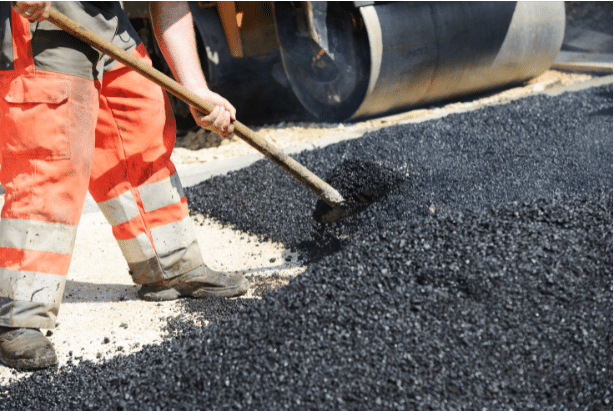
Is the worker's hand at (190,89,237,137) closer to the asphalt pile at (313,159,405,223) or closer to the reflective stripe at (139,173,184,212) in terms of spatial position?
the reflective stripe at (139,173,184,212)

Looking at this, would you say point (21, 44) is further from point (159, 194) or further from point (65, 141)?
point (159, 194)

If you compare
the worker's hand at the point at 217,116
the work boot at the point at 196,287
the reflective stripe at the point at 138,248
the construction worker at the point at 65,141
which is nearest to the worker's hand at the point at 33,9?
the construction worker at the point at 65,141

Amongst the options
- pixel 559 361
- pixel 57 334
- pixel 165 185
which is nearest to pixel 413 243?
pixel 559 361

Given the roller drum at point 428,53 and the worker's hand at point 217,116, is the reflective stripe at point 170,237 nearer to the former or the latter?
the worker's hand at point 217,116

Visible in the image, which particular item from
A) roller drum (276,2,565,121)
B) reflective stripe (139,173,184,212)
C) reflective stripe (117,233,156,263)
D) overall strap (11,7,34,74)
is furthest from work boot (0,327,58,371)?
roller drum (276,2,565,121)

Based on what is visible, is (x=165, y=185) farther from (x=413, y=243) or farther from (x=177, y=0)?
(x=413, y=243)

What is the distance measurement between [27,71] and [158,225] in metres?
0.78

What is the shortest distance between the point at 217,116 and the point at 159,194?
43 centimetres

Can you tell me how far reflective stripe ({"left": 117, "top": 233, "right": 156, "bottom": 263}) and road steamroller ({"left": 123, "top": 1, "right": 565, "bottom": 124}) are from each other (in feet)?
8.66

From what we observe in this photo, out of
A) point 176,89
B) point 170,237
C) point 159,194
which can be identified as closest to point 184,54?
point 176,89

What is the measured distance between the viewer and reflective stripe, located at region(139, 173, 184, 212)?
2246mm

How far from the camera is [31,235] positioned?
1841 millimetres

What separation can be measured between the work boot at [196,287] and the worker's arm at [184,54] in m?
0.65

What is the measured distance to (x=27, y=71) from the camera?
180 centimetres
